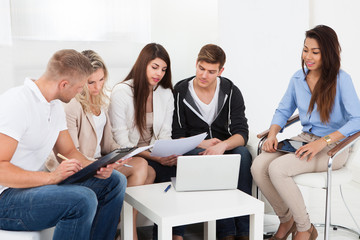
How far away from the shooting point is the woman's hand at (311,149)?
2.52 m

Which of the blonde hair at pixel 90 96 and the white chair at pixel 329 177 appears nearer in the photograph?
the white chair at pixel 329 177

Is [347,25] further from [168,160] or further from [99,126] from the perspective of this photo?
[99,126]

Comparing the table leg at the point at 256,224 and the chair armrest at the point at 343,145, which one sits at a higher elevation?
the chair armrest at the point at 343,145

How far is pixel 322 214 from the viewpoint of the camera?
3246 millimetres

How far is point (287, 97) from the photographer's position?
2.88 metres

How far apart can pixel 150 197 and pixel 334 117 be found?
3.77 ft

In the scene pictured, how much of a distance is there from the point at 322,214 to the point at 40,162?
205 centimetres

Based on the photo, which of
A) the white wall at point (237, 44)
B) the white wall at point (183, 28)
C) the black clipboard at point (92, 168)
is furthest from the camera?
the white wall at point (183, 28)

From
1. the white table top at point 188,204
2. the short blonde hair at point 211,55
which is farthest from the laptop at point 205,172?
the short blonde hair at point 211,55

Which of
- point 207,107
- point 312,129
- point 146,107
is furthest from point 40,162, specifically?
point 312,129

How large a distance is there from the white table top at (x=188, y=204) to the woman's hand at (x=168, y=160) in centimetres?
32

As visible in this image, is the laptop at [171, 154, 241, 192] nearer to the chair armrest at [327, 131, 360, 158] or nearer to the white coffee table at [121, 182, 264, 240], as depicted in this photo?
the white coffee table at [121, 182, 264, 240]

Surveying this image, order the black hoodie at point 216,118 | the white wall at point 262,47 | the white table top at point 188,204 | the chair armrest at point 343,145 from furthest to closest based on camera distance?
the white wall at point 262,47, the black hoodie at point 216,118, the chair armrest at point 343,145, the white table top at point 188,204

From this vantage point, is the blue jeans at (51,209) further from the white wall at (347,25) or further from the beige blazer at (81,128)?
the white wall at (347,25)
